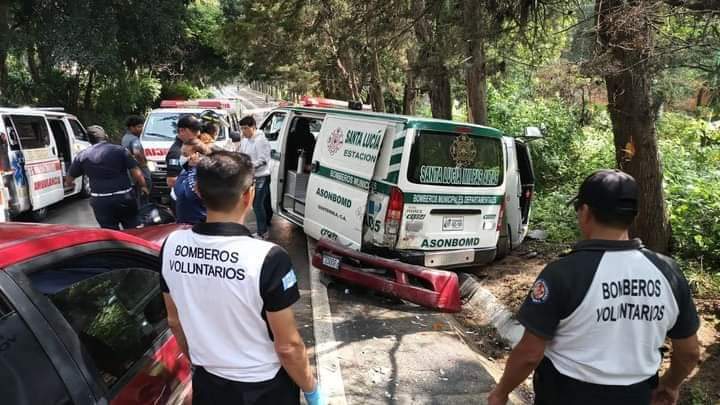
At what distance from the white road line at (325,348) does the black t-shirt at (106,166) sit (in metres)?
2.32

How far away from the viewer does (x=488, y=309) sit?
17.6 ft

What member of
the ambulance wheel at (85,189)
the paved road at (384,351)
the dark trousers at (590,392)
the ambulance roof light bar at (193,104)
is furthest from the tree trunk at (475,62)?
the ambulance wheel at (85,189)

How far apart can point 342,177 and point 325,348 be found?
84.1 inches

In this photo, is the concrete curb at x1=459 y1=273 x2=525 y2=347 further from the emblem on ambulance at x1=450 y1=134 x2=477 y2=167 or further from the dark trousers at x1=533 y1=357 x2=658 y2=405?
the dark trousers at x1=533 y1=357 x2=658 y2=405

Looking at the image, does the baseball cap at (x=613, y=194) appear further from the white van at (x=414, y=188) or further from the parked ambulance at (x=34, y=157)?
the parked ambulance at (x=34, y=157)

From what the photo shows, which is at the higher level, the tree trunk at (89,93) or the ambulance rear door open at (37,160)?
the tree trunk at (89,93)

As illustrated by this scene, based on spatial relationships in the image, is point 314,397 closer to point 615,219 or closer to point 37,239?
point 37,239

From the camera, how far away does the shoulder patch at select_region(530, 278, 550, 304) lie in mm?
1785

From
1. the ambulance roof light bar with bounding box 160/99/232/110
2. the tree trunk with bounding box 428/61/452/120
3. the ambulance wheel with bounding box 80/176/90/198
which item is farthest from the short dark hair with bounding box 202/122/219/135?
the ambulance roof light bar with bounding box 160/99/232/110

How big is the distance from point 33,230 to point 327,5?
13269 millimetres

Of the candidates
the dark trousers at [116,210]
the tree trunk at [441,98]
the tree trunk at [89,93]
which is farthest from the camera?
the tree trunk at [89,93]

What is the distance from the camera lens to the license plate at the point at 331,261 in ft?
17.7

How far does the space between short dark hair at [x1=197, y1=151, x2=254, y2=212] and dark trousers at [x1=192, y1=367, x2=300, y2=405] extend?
64cm

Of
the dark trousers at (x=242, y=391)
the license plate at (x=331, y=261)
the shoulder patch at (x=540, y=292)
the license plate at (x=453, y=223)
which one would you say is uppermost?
the shoulder patch at (x=540, y=292)
